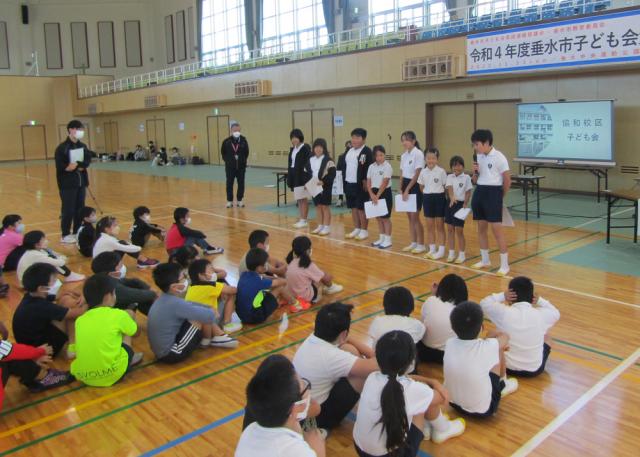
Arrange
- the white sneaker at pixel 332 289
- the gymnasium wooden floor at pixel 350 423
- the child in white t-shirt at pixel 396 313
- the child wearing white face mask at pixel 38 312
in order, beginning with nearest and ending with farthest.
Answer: the gymnasium wooden floor at pixel 350 423
the child in white t-shirt at pixel 396 313
the child wearing white face mask at pixel 38 312
the white sneaker at pixel 332 289

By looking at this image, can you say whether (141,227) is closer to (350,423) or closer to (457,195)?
(457,195)

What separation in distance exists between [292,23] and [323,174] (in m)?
16.7

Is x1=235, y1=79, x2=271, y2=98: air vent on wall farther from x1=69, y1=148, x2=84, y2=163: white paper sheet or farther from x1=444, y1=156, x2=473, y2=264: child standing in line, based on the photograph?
x1=444, y1=156, x2=473, y2=264: child standing in line

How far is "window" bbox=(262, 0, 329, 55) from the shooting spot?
72.1ft

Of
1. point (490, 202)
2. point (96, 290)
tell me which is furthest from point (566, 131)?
point (96, 290)

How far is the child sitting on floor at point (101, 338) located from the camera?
370 centimetres

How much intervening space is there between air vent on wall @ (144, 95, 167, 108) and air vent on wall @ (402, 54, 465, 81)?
548 inches

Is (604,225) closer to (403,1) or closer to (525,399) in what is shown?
(525,399)

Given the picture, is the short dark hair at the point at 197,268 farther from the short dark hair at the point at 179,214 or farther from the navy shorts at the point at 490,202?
the navy shorts at the point at 490,202

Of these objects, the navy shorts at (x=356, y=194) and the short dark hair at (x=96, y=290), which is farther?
the navy shorts at (x=356, y=194)

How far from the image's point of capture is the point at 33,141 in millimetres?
31953

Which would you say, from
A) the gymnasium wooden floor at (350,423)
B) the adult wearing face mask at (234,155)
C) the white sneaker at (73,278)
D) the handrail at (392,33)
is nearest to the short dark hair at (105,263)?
the gymnasium wooden floor at (350,423)

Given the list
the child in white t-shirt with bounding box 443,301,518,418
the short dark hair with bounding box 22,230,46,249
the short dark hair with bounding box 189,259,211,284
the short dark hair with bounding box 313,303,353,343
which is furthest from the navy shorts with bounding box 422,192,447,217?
the short dark hair with bounding box 22,230,46,249

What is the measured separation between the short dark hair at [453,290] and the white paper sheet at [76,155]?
21.4 ft
